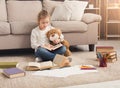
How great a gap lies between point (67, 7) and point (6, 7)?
33.5 inches

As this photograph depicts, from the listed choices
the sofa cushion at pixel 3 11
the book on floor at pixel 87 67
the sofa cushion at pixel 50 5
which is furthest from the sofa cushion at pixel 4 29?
the book on floor at pixel 87 67

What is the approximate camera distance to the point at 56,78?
6.69ft

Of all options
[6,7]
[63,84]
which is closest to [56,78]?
[63,84]

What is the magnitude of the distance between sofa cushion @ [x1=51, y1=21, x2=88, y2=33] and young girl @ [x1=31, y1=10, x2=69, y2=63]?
20cm

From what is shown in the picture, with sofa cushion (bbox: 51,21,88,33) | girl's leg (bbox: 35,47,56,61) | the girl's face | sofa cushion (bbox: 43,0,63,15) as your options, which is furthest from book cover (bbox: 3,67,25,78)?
sofa cushion (bbox: 43,0,63,15)

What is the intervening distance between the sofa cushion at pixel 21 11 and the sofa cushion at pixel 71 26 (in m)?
0.48

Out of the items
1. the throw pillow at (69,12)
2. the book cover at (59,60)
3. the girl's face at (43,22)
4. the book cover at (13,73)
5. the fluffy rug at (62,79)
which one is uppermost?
the throw pillow at (69,12)

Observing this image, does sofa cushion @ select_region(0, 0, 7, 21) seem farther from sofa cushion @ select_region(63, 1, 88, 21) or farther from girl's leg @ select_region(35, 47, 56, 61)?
girl's leg @ select_region(35, 47, 56, 61)

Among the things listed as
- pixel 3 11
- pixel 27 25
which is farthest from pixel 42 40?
pixel 3 11

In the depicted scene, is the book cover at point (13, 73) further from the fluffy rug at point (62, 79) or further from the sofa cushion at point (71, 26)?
the sofa cushion at point (71, 26)

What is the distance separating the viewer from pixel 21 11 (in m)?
3.39

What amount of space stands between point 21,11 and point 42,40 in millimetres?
812

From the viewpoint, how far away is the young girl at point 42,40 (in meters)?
2.61

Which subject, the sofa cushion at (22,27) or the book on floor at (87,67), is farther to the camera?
the sofa cushion at (22,27)
